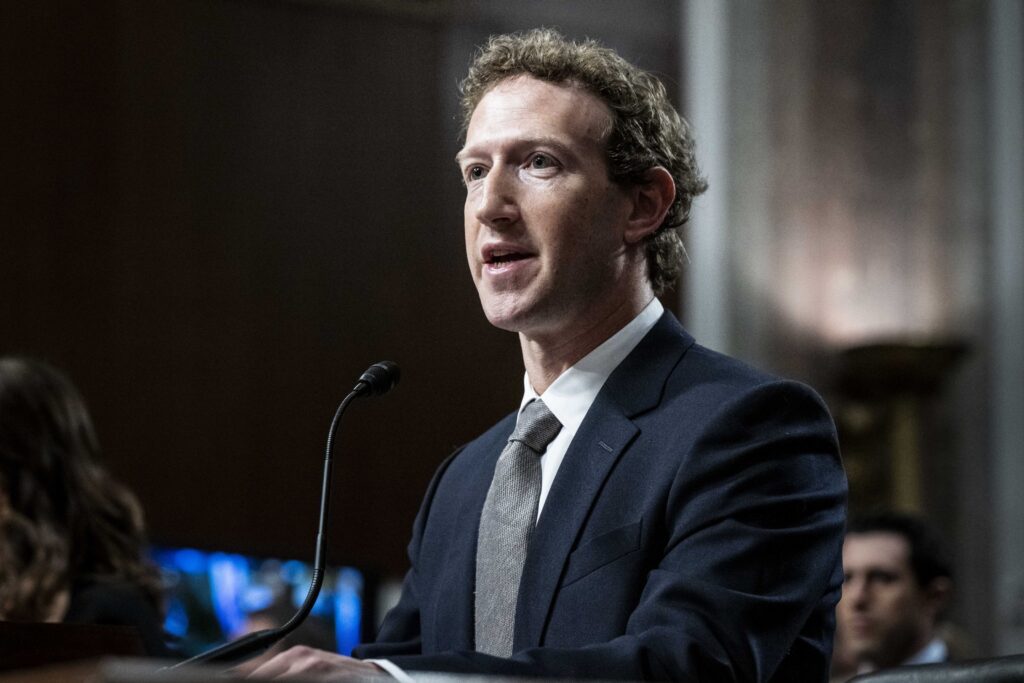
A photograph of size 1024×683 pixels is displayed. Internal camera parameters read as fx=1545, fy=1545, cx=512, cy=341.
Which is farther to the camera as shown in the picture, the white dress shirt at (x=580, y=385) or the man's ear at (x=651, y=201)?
the man's ear at (x=651, y=201)

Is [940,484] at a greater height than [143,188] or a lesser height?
lesser

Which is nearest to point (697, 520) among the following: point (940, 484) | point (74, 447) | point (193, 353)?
point (74, 447)

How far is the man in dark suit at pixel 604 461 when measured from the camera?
2000mm

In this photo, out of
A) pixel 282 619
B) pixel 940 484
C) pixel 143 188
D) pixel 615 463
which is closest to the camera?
pixel 615 463

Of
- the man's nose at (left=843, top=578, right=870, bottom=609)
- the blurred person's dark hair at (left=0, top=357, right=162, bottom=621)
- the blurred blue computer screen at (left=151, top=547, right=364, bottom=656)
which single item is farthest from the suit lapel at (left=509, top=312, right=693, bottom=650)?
the blurred blue computer screen at (left=151, top=547, right=364, bottom=656)

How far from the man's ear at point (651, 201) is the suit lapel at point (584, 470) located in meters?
0.22

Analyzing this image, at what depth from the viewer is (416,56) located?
8.23m

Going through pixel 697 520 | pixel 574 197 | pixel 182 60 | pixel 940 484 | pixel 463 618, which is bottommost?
pixel 940 484

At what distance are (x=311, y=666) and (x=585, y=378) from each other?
2.77ft

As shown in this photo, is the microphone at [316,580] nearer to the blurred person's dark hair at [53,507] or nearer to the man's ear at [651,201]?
the man's ear at [651,201]

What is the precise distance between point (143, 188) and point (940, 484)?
4.73 metres

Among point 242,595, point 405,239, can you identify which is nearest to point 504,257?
point 242,595

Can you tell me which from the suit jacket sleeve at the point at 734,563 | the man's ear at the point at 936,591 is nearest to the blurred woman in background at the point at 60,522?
the suit jacket sleeve at the point at 734,563

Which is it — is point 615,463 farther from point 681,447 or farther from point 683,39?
point 683,39
